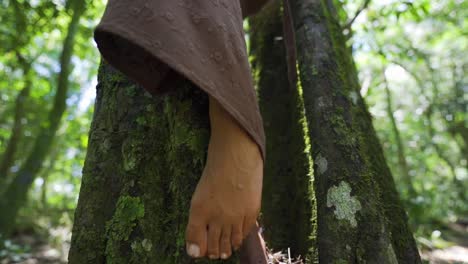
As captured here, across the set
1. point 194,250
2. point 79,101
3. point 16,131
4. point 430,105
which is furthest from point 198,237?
point 430,105

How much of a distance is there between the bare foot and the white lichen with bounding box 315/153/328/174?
60cm

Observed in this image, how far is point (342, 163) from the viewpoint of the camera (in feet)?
5.39

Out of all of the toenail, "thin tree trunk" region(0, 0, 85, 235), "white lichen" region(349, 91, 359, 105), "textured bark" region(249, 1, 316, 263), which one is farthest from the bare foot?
"thin tree trunk" region(0, 0, 85, 235)

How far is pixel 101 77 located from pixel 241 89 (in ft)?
2.97

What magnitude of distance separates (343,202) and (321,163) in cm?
20

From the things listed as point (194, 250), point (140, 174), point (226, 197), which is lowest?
point (194, 250)

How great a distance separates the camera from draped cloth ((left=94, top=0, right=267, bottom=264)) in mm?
994

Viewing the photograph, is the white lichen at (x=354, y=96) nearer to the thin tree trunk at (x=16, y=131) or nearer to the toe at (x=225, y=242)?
the toe at (x=225, y=242)

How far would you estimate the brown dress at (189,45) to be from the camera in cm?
99

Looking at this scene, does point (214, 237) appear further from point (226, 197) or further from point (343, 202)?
point (343, 202)

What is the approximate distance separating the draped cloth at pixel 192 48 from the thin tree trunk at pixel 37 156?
5127 millimetres

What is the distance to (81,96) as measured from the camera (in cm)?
1084

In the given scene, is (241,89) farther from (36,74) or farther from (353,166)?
(36,74)

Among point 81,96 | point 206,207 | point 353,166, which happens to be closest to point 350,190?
point 353,166
